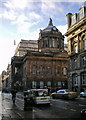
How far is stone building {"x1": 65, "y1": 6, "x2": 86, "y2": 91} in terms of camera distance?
3566cm

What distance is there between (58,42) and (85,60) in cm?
4530

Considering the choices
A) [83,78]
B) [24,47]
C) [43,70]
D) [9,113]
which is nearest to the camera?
[9,113]

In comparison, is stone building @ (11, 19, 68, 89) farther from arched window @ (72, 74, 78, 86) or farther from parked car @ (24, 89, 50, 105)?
parked car @ (24, 89, 50, 105)

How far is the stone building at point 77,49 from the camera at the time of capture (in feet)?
117

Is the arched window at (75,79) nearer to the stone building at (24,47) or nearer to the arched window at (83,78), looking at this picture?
the arched window at (83,78)

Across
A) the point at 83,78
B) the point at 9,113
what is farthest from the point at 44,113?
the point at 83,78

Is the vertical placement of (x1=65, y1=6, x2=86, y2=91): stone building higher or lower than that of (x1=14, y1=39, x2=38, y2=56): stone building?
lower

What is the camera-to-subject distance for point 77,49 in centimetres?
3816

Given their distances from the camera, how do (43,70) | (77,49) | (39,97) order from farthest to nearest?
(43,70) < (77,49) < (39,97)

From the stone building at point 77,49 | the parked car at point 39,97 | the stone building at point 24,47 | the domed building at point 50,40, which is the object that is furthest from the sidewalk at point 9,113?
the stone building at point 24,47

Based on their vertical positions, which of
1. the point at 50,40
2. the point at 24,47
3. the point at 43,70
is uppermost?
the point at 50,40

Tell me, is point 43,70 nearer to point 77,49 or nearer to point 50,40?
point 50,40

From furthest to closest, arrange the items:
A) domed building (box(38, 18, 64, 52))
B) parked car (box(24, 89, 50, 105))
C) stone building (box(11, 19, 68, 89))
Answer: domed building (box(38, 18, 64, 52)), stone building (box(11, 19, 68, 89)), parked car (box(24, 89, 50, 105))

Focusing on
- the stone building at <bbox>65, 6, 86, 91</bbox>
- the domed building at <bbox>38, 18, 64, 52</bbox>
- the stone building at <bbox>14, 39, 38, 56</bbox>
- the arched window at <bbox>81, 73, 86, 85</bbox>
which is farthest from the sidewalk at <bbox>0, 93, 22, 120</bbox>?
the stone building at <bbox>14, 39, 38, 56</bbox>
